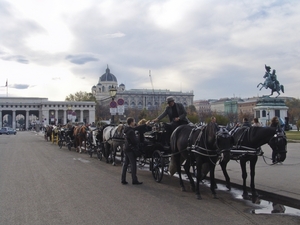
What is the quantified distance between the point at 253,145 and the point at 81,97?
164 metres

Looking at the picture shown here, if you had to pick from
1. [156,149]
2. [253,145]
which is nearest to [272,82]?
[156,149]

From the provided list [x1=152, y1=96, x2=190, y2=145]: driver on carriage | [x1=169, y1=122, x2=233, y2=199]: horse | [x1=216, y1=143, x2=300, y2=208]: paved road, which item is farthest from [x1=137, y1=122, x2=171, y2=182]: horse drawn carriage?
[x1=216, y1=143, x2=300, y2=208]: paved road

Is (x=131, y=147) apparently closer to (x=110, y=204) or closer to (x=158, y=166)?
(x=158, y=166)

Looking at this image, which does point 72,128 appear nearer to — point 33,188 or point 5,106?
point 33,188

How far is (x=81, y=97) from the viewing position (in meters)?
170

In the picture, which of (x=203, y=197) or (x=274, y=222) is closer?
(x=274, y=222)

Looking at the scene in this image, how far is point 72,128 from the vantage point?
27.7m

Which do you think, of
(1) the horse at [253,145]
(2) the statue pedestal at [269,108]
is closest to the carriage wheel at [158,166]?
(1) the horse at [253,145]

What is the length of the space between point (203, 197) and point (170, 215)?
218cm

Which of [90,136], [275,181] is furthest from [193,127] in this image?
[90,136]

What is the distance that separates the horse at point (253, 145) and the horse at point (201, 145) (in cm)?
38

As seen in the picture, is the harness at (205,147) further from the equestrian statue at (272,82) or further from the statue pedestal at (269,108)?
the equestrian statue at (272,82)

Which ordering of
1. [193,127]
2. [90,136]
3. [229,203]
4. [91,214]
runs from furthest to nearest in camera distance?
[90,136] < [193,127] < [229,203] < [91,214]

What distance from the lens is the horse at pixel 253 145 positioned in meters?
9.10
